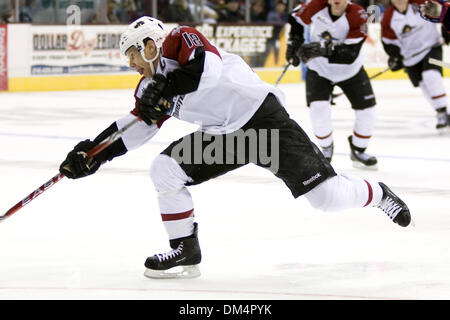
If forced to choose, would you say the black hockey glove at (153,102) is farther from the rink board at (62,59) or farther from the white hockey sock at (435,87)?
the rink board at (62,59)

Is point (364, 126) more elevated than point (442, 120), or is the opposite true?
Answer: point (364, 126)

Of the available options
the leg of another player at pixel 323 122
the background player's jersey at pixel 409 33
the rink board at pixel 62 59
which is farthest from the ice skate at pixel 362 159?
the rink board at pixel 62 59

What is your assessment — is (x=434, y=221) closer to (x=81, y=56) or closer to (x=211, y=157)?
(x=211, y=157)

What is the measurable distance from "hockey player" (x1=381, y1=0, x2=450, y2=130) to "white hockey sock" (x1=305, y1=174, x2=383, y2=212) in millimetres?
4718

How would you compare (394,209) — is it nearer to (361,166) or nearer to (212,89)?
(212,89)

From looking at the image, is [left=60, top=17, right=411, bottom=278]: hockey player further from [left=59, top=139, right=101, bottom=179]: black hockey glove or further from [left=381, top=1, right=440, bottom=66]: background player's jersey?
[left=381, top=1, right=440, bottom=66]: background player's jersey

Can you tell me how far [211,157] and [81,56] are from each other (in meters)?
9.09

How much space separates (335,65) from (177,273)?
10.5ft

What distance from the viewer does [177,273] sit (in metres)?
3.82

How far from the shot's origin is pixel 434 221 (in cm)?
493

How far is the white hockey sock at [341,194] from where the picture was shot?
3939mm

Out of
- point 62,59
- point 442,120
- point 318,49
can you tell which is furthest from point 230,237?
point 62,59

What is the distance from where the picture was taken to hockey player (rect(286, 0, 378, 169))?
6.69m

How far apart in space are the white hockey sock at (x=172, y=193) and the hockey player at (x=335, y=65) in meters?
3.07
